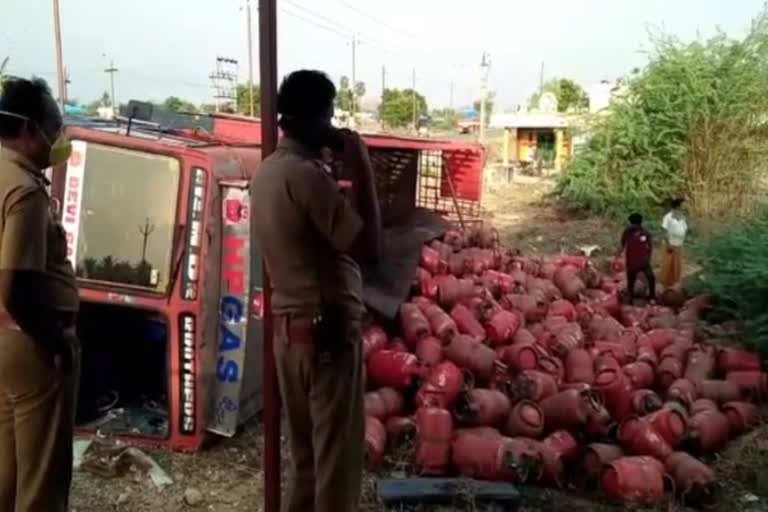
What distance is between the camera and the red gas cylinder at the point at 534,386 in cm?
470

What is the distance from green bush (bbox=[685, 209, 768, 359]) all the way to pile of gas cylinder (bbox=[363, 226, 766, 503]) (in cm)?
37

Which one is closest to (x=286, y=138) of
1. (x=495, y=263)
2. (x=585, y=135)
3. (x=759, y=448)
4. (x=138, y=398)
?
(x=138, y=398)

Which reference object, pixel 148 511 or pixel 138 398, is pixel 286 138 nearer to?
pixel 148 511

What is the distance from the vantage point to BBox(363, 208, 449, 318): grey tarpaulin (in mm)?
5520

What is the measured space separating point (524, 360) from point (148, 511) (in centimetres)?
261

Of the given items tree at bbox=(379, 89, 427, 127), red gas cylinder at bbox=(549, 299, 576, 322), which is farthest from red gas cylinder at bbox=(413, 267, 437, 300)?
tree at bbox=(379, 89, 427, 127)

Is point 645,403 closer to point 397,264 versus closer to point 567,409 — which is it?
point 567,409

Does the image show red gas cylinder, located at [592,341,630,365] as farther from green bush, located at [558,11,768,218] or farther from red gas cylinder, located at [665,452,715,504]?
green bush, located at [558,11,768,218]

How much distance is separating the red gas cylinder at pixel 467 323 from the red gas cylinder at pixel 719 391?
1.55m

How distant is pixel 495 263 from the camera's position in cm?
800

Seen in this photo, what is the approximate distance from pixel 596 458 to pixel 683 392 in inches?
49.1

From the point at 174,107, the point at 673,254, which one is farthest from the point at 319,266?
the point at 174,107

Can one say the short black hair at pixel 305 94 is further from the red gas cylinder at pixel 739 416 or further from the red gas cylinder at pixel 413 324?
the red gas cylinder at pixel 739 416

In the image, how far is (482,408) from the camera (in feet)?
14.5
